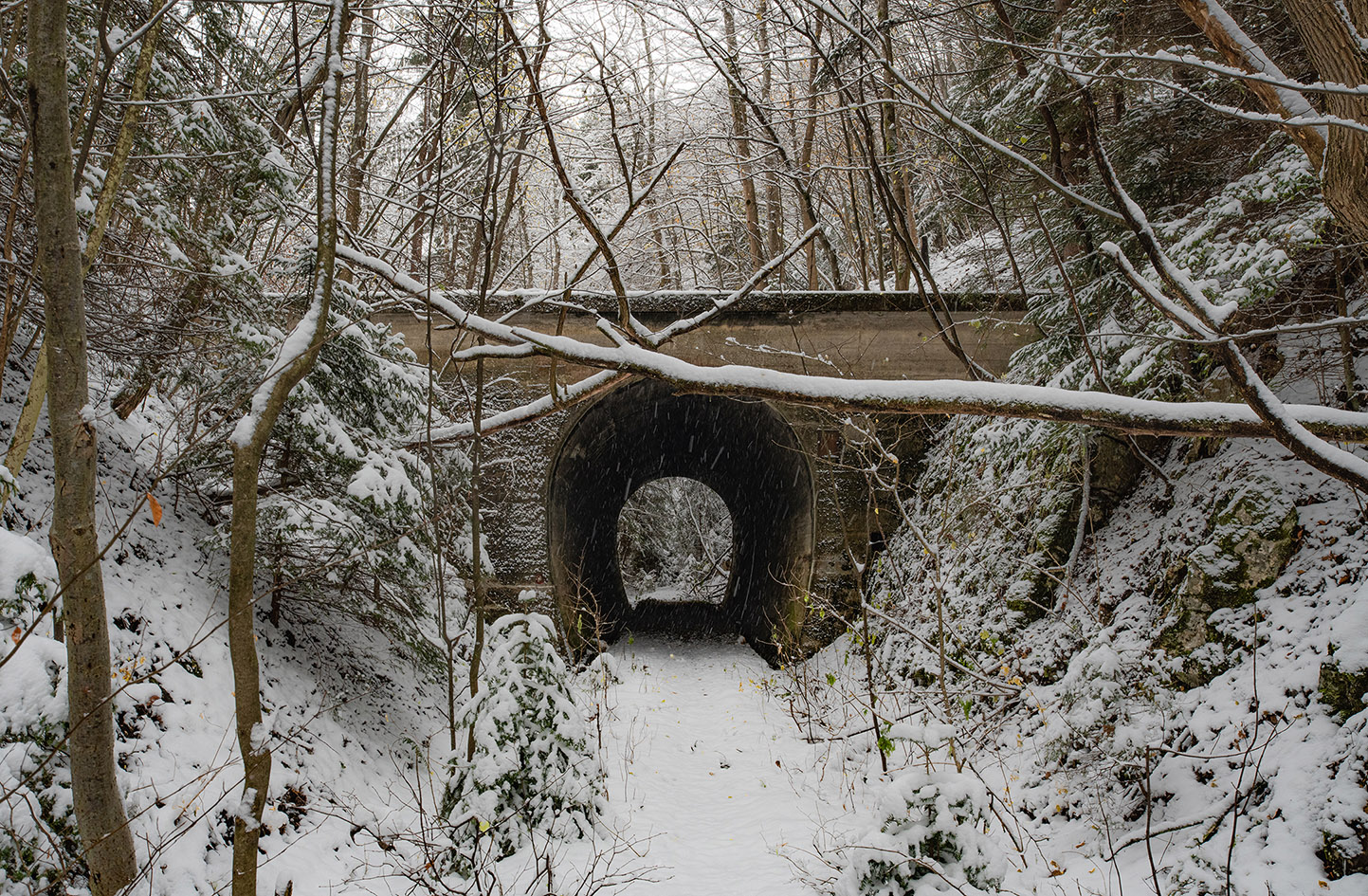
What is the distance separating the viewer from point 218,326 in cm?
495

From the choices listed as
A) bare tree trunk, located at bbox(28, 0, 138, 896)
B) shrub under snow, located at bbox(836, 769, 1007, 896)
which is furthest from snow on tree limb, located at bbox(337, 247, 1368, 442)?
shrub under snow, located at bbox(836, 769, 1007, 896)

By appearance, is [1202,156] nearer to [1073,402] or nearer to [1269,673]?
[1269,673]

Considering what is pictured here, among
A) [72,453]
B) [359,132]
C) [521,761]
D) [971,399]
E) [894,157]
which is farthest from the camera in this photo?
[359,132]

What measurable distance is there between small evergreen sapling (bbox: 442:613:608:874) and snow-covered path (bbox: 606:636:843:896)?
641 mm

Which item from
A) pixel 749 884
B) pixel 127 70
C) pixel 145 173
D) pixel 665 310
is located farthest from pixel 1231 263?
pixel 145 173

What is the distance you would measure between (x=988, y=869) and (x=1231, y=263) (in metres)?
3.41

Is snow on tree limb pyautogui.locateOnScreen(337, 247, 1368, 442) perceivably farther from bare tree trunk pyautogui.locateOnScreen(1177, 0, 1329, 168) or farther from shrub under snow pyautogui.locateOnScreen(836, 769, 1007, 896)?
shrub under snow pyautogui.locateOnScreen(836, 769, 1007, 896)

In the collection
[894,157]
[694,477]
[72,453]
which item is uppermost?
[894,157]

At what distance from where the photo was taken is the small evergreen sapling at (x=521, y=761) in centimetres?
410

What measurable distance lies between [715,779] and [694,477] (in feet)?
23.6

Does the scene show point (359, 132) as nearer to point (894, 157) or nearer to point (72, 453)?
point (894, 157)

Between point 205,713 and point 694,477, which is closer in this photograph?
point 205,713

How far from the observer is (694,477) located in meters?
12.6

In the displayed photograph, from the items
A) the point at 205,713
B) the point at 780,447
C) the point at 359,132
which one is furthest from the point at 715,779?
the point at 359,132
